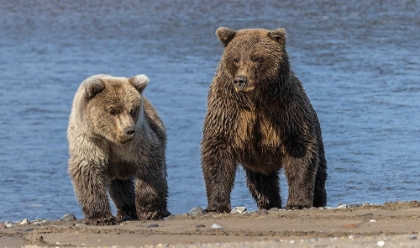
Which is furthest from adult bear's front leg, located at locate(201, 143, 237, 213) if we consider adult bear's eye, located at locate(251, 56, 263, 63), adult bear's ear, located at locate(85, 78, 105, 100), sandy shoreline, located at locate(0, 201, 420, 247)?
adult bear's ear, located at locate(85, 78, 105, 100)

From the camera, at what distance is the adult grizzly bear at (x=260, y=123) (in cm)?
832

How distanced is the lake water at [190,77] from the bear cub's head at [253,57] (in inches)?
85.3

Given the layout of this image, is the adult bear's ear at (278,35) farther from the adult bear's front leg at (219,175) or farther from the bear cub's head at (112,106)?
the bear cub's head at (112,106)

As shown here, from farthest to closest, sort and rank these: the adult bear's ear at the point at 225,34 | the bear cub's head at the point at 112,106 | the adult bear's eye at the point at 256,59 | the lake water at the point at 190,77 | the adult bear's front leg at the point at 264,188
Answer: the lake water at the point at 190,77, the adult bear's front leg at the point at 264,188, the adult bear's ear at the point at 225,34, the adult bear's eye at the point at 256,59, the bear cub's head at the point at 112,106

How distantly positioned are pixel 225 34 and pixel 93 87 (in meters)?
1.19

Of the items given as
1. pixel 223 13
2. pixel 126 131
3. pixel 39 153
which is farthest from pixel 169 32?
pixel 126 131

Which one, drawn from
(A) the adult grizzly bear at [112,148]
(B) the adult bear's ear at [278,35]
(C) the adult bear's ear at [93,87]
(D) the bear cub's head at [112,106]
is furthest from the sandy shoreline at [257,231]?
(B) the adult bear's ear at [278,35]

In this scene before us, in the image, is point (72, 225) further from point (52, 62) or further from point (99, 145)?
point (52, 62)

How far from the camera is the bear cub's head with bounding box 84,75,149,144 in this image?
25.5 feet

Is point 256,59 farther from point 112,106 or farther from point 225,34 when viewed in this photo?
point 112,106

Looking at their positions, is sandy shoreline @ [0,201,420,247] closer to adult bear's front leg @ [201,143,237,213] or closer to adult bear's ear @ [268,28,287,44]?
adult bear's front leg @ [201,143,237,213]

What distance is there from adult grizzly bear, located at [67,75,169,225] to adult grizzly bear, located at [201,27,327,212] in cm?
50

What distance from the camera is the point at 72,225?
8133mm

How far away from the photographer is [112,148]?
8.05m
